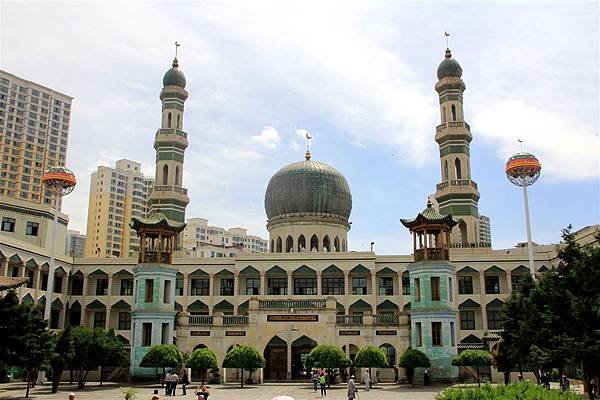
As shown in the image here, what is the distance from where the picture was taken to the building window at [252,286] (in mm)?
59375

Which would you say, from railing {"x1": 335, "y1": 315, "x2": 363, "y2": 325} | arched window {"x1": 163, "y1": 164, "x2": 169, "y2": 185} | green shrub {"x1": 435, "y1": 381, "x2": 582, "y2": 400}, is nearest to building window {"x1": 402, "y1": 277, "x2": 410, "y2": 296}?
railing {"x1": 335, "y1": 315, "x2": 363, "y2": 325}

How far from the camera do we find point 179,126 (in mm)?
65188

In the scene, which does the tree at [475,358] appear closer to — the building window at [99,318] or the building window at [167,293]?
the building window at [167,293]

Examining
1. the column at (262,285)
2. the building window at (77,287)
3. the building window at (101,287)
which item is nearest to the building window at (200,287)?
the column at (262,285)

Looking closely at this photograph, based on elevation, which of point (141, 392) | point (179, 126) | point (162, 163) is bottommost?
point (141, 392)

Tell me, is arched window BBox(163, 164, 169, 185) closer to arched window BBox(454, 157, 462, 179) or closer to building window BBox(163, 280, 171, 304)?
building window BBox(163, 280, 171, 304)

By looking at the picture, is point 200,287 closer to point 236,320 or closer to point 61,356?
point 236,320

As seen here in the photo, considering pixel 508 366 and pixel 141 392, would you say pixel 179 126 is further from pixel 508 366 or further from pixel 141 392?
pixel 508 366

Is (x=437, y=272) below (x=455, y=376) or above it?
above

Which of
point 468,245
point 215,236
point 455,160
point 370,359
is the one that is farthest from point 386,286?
point 215,236

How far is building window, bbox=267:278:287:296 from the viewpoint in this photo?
2311 inches

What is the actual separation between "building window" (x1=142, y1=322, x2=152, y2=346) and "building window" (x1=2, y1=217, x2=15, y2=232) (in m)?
20.7

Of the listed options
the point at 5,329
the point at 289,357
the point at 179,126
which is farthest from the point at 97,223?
the point at 5,329

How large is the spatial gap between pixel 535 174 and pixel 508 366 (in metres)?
19.0
